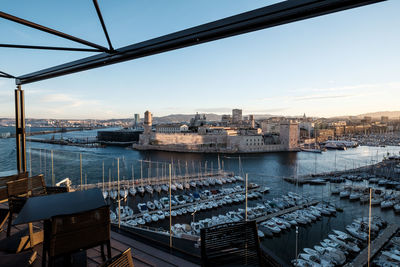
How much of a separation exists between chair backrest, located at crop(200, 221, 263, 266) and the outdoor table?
365mm

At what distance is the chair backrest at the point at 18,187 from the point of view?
1.06m

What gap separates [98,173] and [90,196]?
1255cm

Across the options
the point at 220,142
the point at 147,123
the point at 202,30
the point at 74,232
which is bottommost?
the point at 220,142

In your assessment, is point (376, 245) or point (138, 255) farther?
point (376, 245)

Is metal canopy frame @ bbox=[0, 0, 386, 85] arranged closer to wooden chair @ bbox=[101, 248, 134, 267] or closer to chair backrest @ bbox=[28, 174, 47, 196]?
wooden chair @ bbox=[101, 248, 134, 267]

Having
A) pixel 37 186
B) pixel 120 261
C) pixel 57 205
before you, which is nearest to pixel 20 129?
pixel 37 186

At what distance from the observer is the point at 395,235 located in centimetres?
539

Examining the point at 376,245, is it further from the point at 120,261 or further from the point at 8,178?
the point at 8,178

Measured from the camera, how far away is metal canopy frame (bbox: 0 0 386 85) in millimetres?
455

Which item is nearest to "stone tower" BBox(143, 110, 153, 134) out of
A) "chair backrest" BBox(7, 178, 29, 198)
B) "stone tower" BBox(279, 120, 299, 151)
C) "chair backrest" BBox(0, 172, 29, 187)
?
"stone tower" BBox(279, 120, 299, 151)

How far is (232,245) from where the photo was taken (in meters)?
0.60

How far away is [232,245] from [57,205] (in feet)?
1.96

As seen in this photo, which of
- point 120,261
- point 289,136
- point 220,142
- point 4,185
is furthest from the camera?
point 220,142

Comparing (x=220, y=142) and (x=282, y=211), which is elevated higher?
(x=220, y=142)
